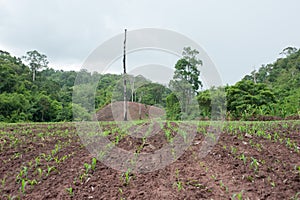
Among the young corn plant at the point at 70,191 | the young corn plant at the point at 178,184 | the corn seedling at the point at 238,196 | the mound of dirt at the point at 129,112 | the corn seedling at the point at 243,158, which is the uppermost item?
the mound of dirt at the point at 129,112

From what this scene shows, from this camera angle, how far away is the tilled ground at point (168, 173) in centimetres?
277

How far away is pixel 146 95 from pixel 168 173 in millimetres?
7929

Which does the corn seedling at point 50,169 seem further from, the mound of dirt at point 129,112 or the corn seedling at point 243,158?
the mound of dirt at point 129,112

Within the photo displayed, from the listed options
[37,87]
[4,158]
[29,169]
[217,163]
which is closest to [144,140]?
[217,163]

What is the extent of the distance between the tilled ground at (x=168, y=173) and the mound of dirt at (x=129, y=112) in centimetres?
697

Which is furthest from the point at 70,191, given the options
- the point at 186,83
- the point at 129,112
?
the point at 186,83

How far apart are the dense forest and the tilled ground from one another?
4.14 m

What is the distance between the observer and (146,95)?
11031 millimetres

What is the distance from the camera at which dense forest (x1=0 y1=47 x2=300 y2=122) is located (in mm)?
10406

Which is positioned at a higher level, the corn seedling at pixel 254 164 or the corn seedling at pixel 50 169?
the corn seedling at pixel 254 164

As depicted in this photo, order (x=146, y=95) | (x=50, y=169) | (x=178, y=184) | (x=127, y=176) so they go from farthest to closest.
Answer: (x=146, y=95)
(x=50, y=169)
(x=127, y=176)
(x=178, y=184)

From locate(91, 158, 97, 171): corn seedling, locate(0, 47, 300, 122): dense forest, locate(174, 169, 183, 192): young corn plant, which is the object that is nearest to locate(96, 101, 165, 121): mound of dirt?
locate(0, 47, 300, 122): dense forest

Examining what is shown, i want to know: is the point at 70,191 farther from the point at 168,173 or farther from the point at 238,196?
the point at 238,196

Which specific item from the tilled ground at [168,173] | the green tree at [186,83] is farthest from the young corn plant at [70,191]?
the green tree at [186,83]
